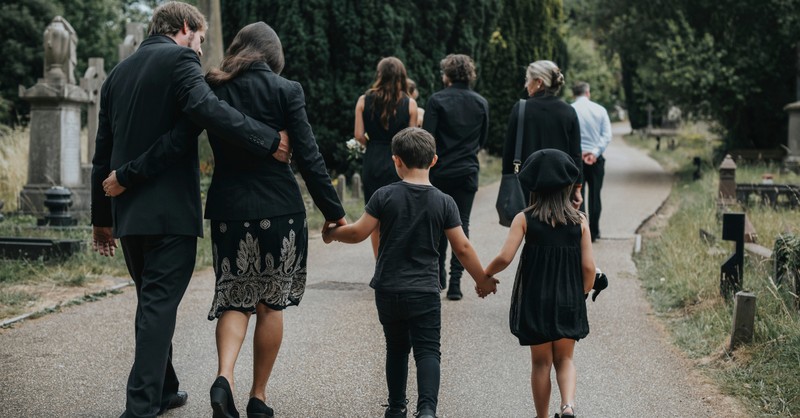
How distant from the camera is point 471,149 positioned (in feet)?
25.1

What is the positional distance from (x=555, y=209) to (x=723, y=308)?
10.3 ft

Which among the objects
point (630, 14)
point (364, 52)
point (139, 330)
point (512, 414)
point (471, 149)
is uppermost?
point (630, 14)

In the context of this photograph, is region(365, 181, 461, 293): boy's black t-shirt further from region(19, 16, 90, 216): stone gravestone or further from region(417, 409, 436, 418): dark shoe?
region(19, 16, 90, 216): stone gravestone

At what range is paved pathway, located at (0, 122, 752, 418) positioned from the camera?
4.96 m

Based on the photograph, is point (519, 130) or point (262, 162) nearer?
point (262, 162)

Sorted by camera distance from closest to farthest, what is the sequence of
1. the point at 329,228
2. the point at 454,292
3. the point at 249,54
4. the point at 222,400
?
1. the point at 222,400
2. the point at 249,54
3. the point at 329,228
4. the point at 454,292

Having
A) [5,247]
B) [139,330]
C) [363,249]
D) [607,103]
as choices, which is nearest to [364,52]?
[363,249]

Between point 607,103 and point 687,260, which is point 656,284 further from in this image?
point 607,103

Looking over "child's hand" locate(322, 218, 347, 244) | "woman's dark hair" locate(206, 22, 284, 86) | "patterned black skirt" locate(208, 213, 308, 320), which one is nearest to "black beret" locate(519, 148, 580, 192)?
"child's hand" locate(322, 218, 347, 244)

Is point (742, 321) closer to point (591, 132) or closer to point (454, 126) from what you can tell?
point (454, 126)

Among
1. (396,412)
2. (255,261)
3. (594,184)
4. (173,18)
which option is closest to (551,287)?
(396,412)

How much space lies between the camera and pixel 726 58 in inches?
944

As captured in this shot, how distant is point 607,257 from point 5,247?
20.6 feet

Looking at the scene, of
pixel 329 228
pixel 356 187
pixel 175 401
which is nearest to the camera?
pixel 329 228
